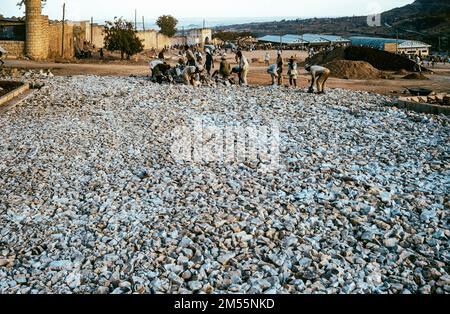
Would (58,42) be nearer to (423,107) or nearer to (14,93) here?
(14,93)

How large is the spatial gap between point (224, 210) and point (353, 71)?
22147mm

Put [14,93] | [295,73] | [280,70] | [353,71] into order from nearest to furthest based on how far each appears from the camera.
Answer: [14,93]
[295,73]
[280,70]
[353,71]

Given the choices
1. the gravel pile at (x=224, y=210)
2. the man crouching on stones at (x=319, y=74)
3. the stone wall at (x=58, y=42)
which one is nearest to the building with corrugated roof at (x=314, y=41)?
the stone wall at (x=58, y=42)

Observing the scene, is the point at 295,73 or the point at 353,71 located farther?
the point at 353,71

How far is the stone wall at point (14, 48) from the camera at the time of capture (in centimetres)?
3064

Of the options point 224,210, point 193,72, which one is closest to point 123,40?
point 193,72

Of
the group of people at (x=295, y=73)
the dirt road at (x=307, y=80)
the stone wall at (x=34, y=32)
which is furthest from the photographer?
the stone wall at (x=34, y=32)

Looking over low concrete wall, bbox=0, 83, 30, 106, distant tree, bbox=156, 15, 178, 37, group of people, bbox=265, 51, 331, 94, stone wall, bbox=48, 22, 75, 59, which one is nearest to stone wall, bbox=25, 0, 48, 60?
stone wall, bbox=48, 22, 75, 59

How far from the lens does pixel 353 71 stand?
86.9ft

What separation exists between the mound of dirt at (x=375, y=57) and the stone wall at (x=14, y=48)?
22.5m

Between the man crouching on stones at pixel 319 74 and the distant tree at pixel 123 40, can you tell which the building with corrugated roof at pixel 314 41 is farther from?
the man crouching on stones at pixel 319 74

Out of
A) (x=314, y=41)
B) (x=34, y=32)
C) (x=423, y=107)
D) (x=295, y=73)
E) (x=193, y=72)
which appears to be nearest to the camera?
(x=423, y=107)

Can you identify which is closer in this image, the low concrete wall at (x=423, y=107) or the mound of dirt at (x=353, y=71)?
the low concrete wall at (x=423, y=107)

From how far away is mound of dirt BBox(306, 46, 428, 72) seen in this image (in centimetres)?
3027
